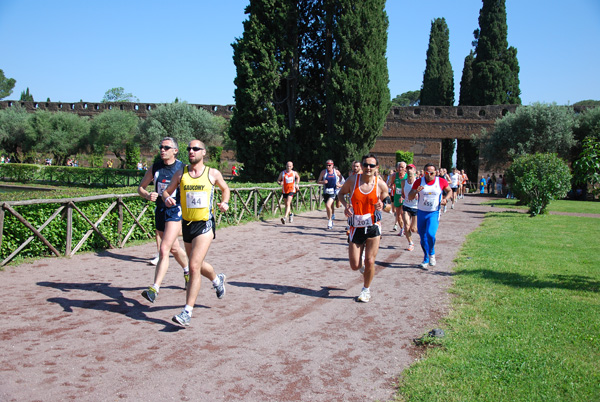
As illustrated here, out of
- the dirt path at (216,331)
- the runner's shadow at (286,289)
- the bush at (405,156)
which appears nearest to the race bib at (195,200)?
the dirt path at (216,331)

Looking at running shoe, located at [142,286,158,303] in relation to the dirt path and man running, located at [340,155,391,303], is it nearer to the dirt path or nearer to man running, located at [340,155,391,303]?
the dirt path

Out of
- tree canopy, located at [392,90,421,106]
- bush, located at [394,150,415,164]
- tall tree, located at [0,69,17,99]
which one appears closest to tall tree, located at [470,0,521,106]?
bush, located at [394,150,415,164]

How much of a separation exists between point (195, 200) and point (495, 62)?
42129 millimetres

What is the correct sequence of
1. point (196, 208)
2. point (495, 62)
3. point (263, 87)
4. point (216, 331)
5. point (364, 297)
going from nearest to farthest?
point (216, 331)
point (196, 208)
point (364, 297)
point (263, 87)
point (495, 62)

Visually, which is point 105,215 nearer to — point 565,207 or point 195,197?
point 195,197

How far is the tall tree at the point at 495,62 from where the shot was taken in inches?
1639

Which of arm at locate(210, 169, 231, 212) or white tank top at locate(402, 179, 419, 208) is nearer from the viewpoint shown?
arm at locate(210, 169, 231, 212)

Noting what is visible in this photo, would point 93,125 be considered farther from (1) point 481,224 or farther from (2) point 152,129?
(1) point 481,224

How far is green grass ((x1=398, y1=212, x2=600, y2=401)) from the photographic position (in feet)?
12.6

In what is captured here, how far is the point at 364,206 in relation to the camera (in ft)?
20.8

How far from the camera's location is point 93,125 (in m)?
49.0

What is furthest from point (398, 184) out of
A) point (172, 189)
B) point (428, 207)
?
point (172, 189)

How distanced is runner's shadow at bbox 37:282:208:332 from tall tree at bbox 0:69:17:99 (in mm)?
130064

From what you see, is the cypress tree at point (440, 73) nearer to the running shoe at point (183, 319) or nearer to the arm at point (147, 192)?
the arm at point (147, 192)
